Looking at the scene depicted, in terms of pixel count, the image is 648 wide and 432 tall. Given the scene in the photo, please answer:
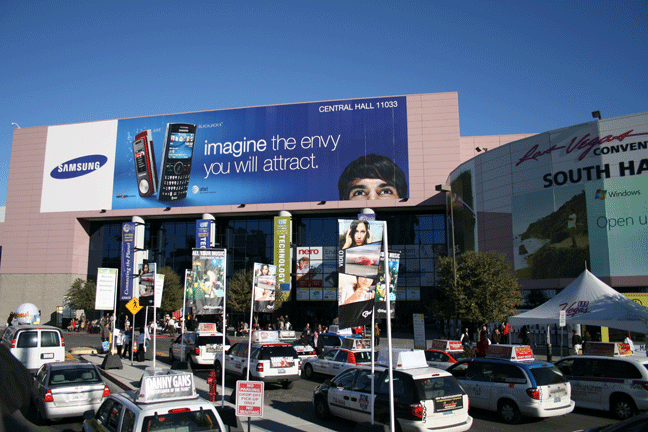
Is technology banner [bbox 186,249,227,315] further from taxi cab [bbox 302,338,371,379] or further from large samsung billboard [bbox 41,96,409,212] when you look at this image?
large samsung billboard [bbox 41,96,409,212]

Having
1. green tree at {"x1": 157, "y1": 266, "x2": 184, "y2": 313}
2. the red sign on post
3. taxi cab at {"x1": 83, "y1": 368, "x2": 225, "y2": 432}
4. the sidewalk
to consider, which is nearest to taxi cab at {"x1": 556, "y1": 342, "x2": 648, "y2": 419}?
the sidewalk

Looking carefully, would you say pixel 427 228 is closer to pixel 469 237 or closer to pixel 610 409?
pixel 469 237

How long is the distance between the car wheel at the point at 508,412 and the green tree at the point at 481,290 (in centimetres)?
1600

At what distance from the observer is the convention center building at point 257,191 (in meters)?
49.1

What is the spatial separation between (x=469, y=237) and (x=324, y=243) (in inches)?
710

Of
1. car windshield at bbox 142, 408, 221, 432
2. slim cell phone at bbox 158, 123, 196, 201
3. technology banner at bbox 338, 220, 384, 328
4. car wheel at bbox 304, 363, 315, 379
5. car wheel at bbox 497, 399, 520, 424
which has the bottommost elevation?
car wheel at bbox 304, 363, 315, 379

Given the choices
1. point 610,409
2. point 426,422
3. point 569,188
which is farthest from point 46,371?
point 569,188

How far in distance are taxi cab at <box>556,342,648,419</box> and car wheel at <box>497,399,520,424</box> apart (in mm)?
2829

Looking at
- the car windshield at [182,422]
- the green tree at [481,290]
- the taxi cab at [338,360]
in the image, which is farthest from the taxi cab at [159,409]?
the green tree at [481,290]

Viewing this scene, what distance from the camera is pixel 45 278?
56.9 meters

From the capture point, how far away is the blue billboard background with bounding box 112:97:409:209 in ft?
165

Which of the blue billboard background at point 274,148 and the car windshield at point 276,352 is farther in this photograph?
the blue billboard background at point 274,148

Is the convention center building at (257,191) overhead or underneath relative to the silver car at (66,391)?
overhead

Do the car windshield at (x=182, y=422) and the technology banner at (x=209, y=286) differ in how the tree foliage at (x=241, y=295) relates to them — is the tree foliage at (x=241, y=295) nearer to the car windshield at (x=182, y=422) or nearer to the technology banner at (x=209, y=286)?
the technology banner at (x=209, y=286)
